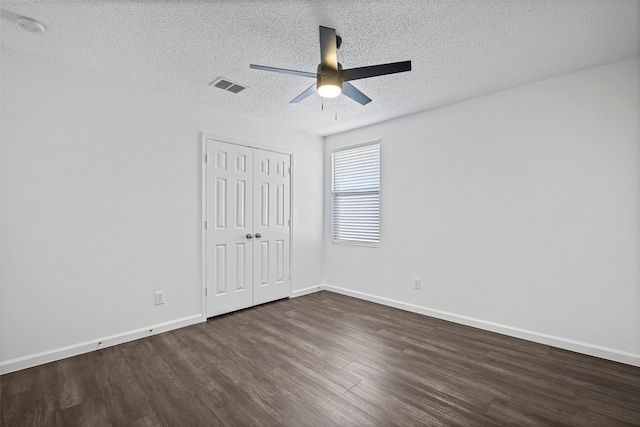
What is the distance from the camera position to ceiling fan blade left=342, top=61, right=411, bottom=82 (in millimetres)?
1976

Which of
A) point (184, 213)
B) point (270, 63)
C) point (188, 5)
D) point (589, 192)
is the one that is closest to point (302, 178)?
point (184, 213)

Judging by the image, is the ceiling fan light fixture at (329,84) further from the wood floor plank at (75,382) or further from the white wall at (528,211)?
the wood floor plank at (75,382)

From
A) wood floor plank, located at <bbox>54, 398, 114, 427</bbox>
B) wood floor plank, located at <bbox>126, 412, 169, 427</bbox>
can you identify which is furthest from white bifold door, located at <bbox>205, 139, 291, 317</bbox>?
wood floor plank, located at <bbox>126, 412, 169, 427</bbox>

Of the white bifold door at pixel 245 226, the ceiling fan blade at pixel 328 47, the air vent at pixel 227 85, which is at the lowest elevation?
the white bifold door at pixel 245 226

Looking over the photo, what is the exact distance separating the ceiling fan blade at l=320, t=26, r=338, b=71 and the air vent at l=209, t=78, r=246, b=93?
4.30 feet

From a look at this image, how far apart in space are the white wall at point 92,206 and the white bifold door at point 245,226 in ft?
0.63

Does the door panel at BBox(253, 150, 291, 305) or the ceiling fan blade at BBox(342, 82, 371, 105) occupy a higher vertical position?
the ceiling fan blade at BBox(342, 82, 371, 105)

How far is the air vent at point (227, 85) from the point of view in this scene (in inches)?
113

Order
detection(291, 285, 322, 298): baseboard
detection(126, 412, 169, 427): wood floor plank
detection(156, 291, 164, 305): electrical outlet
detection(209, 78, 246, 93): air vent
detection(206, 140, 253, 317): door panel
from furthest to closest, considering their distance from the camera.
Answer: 1. detection(291, 285, 322, 298): baseboard
2. detection(206, 140, 253, 317): door panel
3. detection(156, 291, 164, 305): electrical outlet
4. detection(209, 78, 246, 93): air vent
5. detection(126, 412, 169, 427): wood floor plank

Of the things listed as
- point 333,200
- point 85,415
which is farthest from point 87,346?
point 333,200

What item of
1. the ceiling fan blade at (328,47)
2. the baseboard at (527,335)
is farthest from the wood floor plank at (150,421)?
the baseboard at (527,335)

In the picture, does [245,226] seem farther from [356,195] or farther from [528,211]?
[528,211]

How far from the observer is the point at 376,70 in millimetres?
2039

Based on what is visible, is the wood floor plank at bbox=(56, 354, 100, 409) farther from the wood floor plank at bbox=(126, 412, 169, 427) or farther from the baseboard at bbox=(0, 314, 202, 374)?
the wood floor plank at bbox=(126, 412, 169, 427)
